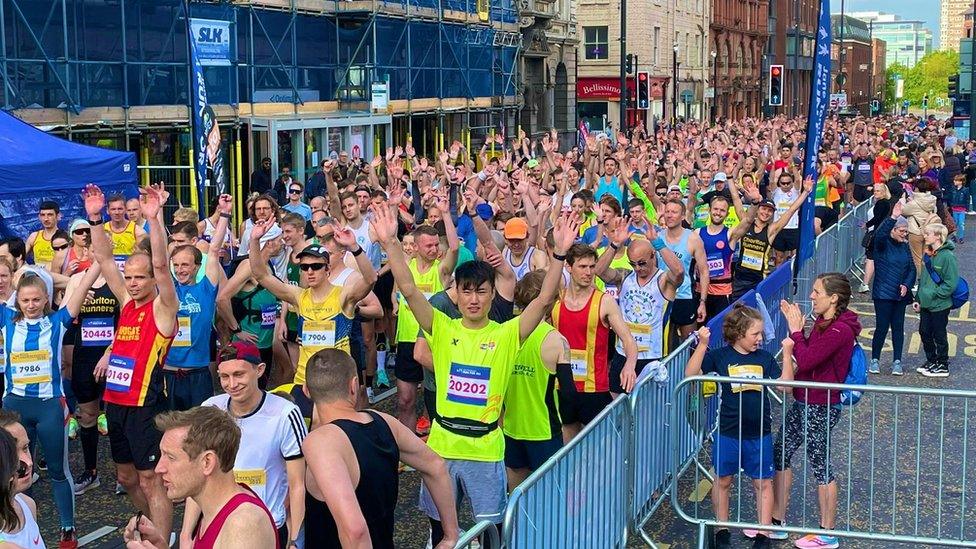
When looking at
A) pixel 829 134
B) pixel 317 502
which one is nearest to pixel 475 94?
pixel 829 134

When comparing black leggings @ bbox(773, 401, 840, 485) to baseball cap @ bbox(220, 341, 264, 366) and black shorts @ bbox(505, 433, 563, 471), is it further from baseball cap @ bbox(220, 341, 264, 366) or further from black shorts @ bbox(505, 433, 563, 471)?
baseball cap @ bbox(220, 341, 264, 366)

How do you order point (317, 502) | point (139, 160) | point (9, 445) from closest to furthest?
point (9, 445)
point (317, 502)
point (139, 160)

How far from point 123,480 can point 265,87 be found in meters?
19.9

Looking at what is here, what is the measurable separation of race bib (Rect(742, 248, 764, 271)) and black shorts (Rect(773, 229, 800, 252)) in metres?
A: 1.35

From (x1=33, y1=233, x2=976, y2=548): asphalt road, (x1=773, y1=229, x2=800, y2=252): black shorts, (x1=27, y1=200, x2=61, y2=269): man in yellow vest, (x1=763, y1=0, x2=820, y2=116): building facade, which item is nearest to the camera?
(x1=33, y1=233, x2=976, y2=548): asphalt road

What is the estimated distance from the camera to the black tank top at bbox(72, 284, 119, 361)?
810 centimetres

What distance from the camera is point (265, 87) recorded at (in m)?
25.8

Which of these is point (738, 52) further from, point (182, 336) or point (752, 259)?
point (182, 336)

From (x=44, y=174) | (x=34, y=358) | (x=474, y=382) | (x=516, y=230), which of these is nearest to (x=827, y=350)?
(x=474, y=382)

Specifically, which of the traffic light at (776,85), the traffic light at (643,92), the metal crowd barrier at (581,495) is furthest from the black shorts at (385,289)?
the traffic light at (776,85)

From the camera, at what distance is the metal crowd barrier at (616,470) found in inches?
188

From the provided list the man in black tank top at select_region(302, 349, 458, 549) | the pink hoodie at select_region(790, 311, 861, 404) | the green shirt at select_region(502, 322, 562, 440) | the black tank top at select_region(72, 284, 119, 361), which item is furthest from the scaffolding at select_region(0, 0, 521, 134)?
the man in black tank top at select_region(302, 349, 458, 549)

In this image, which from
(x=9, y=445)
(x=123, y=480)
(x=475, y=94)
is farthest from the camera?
(x=475, y=94)

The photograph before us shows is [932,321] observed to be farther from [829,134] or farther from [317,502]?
[829,134]
